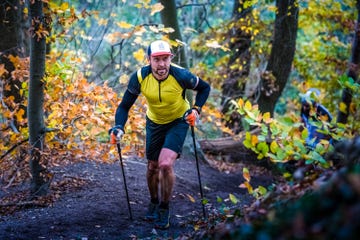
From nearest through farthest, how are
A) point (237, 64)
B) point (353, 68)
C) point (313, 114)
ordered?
point (313, 114) → point (353, 68) → point (237, 64)

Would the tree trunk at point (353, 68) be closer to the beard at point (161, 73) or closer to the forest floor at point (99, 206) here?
the forest floor at point (99, 206)

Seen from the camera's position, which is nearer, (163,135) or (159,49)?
(159,49)

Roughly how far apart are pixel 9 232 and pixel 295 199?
365 centimetres

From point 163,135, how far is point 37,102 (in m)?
1.81

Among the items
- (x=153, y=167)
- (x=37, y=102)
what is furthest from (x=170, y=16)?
(x=153, y=167)

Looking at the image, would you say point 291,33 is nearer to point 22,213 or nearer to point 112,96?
point 112,96

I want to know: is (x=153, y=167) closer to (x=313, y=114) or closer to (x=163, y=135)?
(x=163, y=135)

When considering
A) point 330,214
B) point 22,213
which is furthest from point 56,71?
point 330,214

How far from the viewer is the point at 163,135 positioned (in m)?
6.14

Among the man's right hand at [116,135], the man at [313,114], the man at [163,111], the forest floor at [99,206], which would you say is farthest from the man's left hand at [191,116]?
the man at [313,114]

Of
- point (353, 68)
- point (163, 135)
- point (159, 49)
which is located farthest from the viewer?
point (353, 68)

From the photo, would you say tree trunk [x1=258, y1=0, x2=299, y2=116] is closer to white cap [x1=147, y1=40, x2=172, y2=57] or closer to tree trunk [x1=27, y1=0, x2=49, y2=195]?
white cap [x1=147, y1=40, x2=172, y2=57]

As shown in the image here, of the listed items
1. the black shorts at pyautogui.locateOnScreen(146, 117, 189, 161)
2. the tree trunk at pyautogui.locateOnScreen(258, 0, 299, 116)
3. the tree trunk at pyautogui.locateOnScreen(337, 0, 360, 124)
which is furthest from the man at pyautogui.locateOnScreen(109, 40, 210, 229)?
the tree trunk at pyautogui.locateOnScreen(258, 0, 299, 116)

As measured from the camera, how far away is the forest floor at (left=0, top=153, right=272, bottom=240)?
17.9ft
